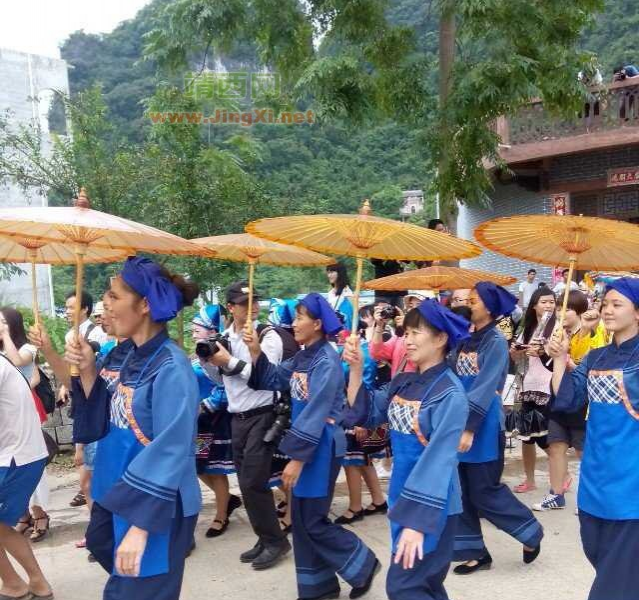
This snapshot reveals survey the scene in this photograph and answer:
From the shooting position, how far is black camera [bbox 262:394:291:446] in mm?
4961

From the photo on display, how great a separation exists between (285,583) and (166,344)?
229 centimetres

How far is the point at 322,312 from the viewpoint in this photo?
4.64m

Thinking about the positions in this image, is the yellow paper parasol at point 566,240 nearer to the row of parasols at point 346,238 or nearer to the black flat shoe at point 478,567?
the row of parasols at point 346,238

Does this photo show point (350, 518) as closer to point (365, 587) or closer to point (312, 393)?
point (365, 587)

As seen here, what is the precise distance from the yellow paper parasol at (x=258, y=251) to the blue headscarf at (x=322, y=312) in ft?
3.08

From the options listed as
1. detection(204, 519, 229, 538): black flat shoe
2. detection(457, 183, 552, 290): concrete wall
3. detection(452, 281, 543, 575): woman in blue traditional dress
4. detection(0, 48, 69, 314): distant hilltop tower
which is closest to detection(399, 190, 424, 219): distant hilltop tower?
detection(457, 183, 552, 290): concrete wall

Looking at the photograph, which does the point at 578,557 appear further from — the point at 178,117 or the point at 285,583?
the point at 178,117

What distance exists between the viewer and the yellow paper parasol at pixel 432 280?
19.3 ft

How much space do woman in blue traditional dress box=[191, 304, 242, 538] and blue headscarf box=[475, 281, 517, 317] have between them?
1955 mm

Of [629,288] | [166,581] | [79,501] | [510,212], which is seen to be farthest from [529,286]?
[166,581]

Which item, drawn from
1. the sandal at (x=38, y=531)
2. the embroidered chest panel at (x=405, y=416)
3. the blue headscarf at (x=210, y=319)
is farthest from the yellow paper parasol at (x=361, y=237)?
the sandal at (x=38, y=531)

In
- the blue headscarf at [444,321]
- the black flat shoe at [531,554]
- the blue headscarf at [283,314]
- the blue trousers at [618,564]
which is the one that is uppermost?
the blue headscarf at [444,321]

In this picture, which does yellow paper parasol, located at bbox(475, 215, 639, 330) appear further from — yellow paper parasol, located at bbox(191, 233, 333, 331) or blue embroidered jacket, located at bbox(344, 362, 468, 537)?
yellow paper parasol, located at bbox(191, 233, 333, 331)

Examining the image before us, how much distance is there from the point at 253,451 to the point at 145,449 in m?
2.24
